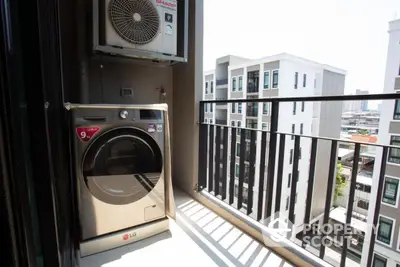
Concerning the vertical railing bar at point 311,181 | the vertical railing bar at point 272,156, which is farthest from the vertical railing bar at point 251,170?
the vertical railing bar at point 311,181

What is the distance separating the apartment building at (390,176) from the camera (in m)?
1.18

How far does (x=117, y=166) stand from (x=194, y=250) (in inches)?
31.6

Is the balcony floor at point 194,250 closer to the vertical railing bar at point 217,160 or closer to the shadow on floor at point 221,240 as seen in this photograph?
the shadow on floor at point 221,240

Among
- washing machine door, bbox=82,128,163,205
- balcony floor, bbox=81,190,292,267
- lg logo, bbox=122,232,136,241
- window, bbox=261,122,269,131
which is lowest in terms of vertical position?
balcony floor, bbox=81,190,292,267

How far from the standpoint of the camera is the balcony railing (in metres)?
1.15

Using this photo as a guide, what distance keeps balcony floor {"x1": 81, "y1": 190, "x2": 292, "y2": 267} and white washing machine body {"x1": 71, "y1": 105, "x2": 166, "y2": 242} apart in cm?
14

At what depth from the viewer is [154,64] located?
238 cm

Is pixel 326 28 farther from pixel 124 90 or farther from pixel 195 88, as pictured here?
pixel 124 90

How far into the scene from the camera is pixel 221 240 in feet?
5.14

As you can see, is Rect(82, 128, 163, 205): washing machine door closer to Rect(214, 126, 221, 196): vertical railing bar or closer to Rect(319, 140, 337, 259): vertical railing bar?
Rect(214, 126, 221, 196): vertical railing bar

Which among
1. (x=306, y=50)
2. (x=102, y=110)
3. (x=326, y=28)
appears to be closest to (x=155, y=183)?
(x=102, y=110)

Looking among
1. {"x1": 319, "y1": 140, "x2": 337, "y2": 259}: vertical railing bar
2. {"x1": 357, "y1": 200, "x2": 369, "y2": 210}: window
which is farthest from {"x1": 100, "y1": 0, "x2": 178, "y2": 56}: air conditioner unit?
{"x1": 357, "y1": 200, "x2": 369, "y2": 210}: window

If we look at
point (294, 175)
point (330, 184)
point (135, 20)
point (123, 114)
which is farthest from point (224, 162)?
point (135, 20)

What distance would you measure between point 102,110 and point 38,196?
948 millimetres
